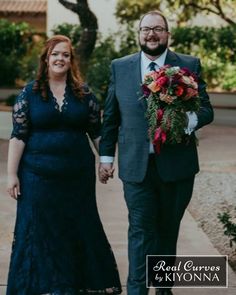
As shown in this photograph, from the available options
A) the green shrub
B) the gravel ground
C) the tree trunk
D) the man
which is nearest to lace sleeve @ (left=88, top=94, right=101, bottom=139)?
the man

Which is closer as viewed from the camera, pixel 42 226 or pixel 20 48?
pixel 42 226

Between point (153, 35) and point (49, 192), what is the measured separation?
118cm

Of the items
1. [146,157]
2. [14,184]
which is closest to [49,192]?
[14,184]

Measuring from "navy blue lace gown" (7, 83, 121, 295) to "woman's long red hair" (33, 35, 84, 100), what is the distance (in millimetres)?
41

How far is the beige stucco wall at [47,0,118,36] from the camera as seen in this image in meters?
28.2

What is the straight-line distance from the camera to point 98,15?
2847 cm

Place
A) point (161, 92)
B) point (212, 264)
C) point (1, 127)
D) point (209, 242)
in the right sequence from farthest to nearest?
point (1, 127) < point (209, 242) < point (212, 264) < point (161, 92)

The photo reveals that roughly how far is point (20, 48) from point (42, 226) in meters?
18.9

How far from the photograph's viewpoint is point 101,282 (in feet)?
18.6

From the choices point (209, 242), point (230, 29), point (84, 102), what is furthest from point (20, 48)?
point (84, 102)

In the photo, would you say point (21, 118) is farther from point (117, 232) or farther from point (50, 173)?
point (117, 232)

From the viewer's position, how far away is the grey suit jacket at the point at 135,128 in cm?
529

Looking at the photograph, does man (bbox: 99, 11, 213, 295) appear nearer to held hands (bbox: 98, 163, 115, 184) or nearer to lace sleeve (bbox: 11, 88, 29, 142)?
held hands (bbox: 98, 163, 115, 184)

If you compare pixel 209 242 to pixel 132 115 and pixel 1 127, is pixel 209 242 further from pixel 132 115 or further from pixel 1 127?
pixel 1 127
